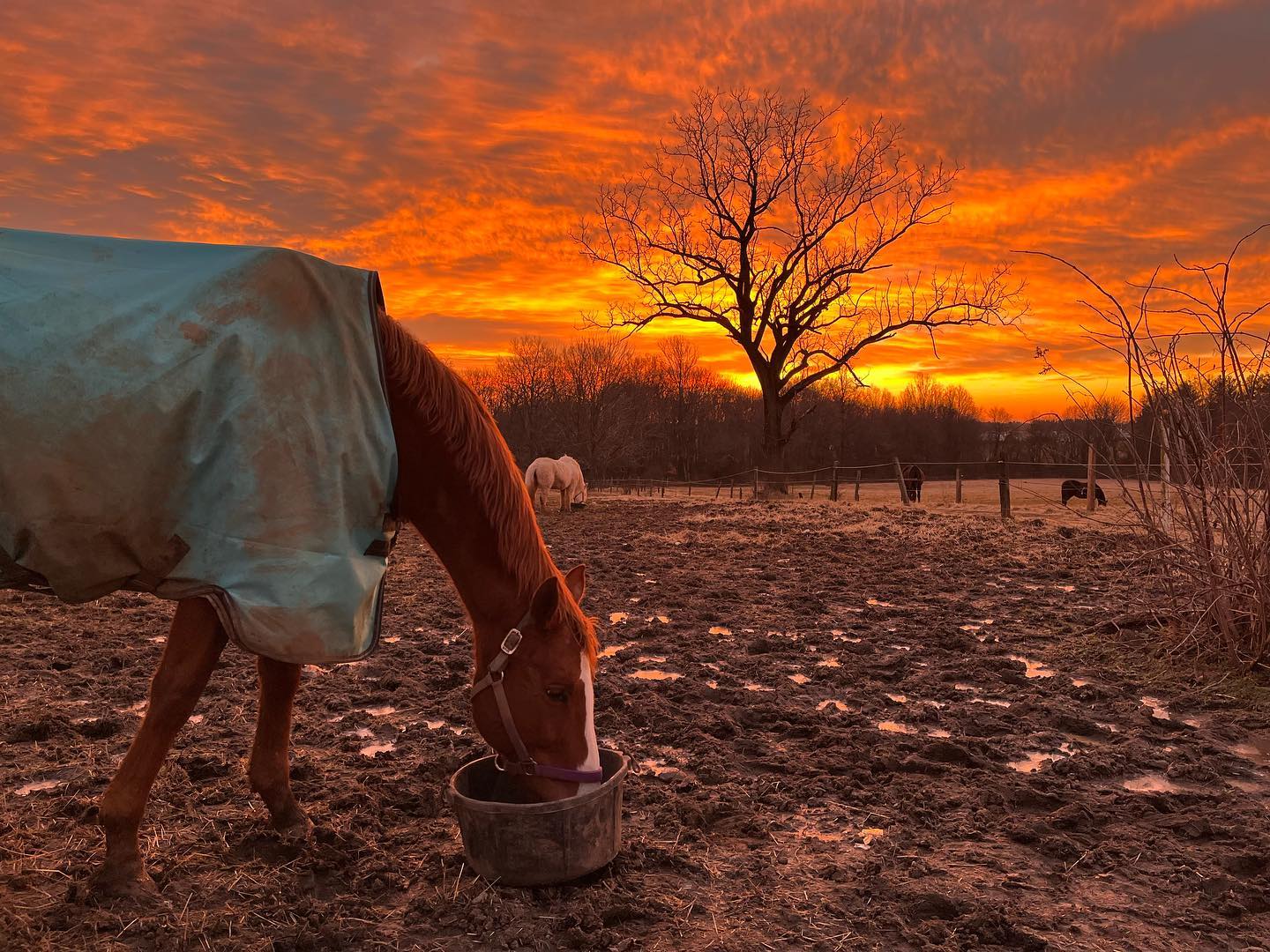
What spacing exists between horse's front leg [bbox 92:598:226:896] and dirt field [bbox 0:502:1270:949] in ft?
0.38

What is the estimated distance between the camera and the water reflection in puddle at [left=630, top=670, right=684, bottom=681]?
462cm

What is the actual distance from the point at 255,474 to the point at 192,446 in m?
0.19

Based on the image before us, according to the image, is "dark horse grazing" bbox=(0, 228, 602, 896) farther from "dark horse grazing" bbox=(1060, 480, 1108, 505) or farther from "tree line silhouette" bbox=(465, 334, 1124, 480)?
"tree line silhouette" bbox=(465, 334, 1124, 480)

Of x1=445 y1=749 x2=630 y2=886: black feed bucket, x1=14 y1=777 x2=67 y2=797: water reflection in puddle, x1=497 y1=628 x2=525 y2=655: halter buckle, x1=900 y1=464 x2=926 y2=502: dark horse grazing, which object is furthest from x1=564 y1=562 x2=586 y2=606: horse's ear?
x1=900 y1=464 x2=926 y2=502: dark horse grazing

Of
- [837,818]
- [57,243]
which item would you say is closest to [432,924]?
[837,818]

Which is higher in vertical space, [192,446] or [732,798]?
[192,446]

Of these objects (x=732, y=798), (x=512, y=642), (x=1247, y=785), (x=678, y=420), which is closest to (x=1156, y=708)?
(x=1247, y=785)

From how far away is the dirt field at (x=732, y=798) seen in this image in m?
2.21

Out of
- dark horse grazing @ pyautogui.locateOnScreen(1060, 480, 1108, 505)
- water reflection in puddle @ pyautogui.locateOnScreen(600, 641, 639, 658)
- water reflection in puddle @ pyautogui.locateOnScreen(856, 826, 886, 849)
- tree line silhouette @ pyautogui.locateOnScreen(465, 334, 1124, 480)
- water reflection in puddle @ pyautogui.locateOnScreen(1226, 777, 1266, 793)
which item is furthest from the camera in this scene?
tree line silhouette @ pyautogui.locateOnScreen(465, 334, 1124, 480)

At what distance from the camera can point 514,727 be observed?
2381 millimetres

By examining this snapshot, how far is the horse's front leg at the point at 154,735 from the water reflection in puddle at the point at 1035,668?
175 inches

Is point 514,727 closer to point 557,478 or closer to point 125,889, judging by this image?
point 125,889

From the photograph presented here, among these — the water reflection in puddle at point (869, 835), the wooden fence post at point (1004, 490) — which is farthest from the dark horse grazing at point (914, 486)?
the water reflection in puddle at point (869, 835)

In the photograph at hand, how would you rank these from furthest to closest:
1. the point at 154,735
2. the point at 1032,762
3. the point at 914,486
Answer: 1. the point at 914,486
2. the point at 1032,762
3. the point at 154,735
